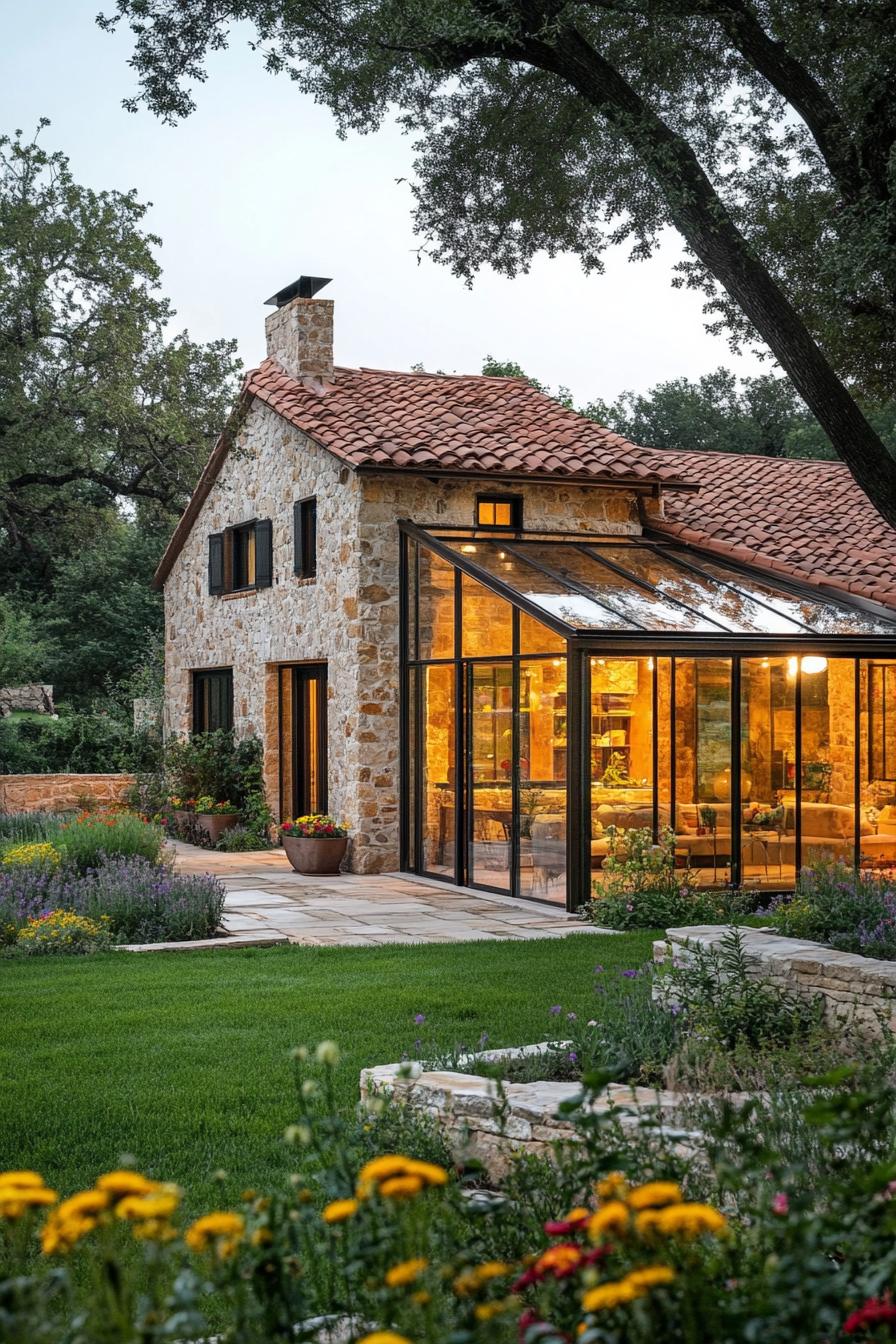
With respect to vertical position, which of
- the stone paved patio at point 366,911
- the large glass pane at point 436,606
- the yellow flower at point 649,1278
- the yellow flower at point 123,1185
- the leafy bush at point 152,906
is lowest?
the stone paved patio at point 366,911

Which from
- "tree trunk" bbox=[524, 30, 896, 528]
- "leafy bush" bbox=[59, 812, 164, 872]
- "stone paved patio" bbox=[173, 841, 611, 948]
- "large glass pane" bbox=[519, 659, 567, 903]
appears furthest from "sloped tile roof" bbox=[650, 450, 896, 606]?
"leafy bush" bbox=[59, 812, 164, 872]

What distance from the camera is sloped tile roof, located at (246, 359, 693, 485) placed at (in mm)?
15328

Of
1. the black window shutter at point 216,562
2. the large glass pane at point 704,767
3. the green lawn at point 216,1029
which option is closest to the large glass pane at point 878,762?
the large glass pane at point 704,767

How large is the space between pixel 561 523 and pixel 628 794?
170 inches

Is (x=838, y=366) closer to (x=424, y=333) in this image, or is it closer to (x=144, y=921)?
(x=144, y=921)

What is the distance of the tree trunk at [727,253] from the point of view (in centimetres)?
881

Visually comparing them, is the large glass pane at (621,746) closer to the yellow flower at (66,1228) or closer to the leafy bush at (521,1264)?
the leafy bush at (521,1264)

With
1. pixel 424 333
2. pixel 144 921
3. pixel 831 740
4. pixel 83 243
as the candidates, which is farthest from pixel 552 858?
pixel 424 333

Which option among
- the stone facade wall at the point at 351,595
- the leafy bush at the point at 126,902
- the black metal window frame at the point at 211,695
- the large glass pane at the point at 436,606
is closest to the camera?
the leafy bush at the point at 126,902

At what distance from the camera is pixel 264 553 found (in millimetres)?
18219

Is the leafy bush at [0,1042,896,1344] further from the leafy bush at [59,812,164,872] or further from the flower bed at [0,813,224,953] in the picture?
the leafy bush at [59,812,164,872]

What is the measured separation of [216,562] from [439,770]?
677 centimetres

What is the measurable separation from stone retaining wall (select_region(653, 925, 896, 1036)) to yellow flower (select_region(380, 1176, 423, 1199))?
3.90 metres

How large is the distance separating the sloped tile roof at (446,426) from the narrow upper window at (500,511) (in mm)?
456
